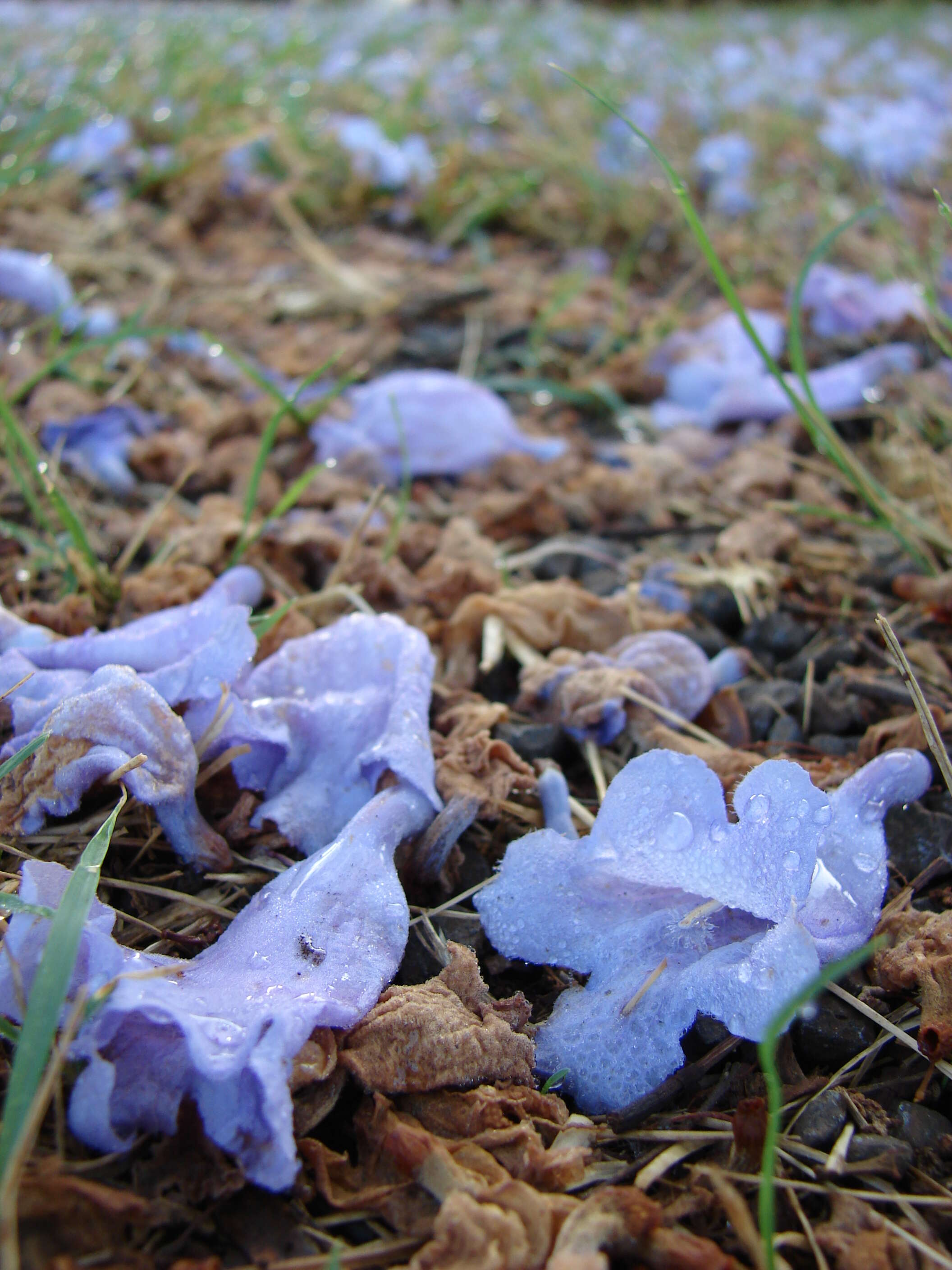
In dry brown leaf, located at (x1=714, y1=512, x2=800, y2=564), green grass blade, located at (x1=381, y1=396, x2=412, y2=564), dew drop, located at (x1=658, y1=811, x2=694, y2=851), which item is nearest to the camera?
dew drop, located at (x1=658, y1=811, x2=694, y2=851)

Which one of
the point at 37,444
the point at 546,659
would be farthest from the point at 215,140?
the point at 546,659

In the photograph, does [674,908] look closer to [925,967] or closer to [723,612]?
[925,967]

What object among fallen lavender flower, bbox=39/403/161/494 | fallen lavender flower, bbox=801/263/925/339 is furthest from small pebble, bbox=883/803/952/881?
fallen lavender flower, bbox=801/263/925/339

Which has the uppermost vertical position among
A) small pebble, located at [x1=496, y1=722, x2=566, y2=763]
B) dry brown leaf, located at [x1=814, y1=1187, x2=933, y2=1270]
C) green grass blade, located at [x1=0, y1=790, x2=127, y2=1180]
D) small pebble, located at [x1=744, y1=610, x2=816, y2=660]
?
green grass blade, located at [x1=0, y1=790, x2=127, y2=1180]

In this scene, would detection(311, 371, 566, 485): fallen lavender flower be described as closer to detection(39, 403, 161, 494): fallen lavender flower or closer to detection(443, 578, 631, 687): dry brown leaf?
detection(39, 403, 161, 494): fallen lavender flower

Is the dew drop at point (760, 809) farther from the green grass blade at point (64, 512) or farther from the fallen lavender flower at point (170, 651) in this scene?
the green grass blade at point (64, 512)

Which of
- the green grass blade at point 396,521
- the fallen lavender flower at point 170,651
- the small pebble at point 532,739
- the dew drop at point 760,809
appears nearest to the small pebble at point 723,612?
the small pebble at point 532,739

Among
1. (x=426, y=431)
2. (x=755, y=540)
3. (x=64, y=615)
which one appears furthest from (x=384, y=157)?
(x=64, y=615)
